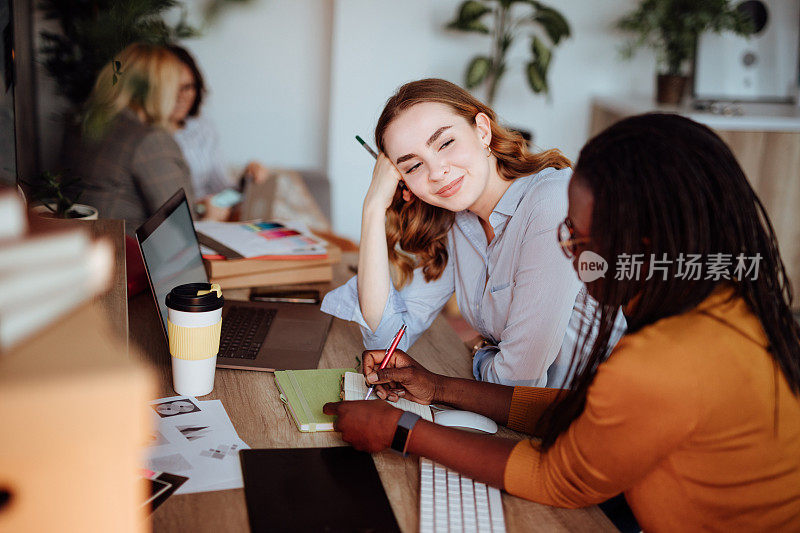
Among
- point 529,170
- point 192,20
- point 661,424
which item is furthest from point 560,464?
point 192,20

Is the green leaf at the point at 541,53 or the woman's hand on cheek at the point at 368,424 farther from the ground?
the green leaf at the point at 541,53

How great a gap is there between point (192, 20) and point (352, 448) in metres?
3.26

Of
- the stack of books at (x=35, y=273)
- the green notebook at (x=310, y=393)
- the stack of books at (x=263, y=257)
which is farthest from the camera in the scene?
the stack of books at (x=263, y=257)

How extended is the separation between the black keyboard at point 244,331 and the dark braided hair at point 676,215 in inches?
28.8

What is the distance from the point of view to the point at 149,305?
159 cm

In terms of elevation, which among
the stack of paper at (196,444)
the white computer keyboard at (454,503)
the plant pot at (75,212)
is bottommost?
the white computer keyboard at (454,503)

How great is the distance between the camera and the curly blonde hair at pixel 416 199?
1.47m

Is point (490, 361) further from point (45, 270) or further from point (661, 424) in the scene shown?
point (45, 270)

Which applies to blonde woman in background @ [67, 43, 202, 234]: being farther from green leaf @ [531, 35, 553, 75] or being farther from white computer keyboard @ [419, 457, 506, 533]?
green leaf @ [531, 35, 553, 75]

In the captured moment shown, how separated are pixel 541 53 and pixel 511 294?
2.54 meters

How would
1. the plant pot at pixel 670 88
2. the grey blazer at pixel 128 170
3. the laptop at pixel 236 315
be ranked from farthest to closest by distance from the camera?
the plant pot at pixel 670 88 < the grey blazer at pixel 128 170 < the laptop at pixel 236 315

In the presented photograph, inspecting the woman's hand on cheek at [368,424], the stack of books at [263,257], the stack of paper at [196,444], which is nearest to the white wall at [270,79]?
the stack of books at [263,257]

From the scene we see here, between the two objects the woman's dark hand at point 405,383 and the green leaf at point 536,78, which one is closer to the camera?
the woman's dark hand at point 405,383

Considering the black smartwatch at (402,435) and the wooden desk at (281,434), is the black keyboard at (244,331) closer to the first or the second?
the wooden desk at (281,434)
